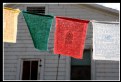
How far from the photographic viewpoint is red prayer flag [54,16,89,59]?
1027 cm

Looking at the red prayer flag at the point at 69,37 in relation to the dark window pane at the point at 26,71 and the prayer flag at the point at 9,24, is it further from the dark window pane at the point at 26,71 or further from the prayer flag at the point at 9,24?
the dark window pane at the point at 26,71

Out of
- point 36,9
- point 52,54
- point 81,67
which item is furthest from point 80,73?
point 36,9

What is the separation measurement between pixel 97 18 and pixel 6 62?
4.07 meters

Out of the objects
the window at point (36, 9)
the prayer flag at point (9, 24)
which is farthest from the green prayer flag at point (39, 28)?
the window at point (36, 9)

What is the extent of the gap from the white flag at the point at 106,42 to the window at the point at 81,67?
9.78 feet

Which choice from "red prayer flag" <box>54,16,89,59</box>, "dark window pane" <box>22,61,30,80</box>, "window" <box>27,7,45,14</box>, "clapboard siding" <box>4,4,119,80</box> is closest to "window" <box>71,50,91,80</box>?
"clapboard siding" <box>4,4,119,80</box>

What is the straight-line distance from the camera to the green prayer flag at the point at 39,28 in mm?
10227

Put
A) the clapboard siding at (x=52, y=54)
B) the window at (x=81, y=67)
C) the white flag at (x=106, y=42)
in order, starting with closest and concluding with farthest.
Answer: the white flag at (x=106, y=42) < the clapboard siding at (x=52, y=54) < the window at (x=81, y=67)

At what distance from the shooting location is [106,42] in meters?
10.2

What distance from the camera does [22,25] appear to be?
13719mm

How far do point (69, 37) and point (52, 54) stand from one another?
3.07 m

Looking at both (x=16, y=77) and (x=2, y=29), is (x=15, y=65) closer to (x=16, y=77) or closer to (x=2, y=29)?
(x=16, y=77)

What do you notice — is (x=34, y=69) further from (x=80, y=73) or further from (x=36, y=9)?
(x=36, y=9)

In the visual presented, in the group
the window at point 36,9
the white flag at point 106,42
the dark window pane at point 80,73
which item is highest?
the window at point 36,9
